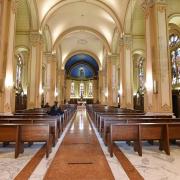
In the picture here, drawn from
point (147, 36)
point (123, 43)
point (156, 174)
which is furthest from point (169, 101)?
point (123, 43)

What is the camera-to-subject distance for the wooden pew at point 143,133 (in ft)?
13.5

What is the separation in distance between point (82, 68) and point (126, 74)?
86.4ft

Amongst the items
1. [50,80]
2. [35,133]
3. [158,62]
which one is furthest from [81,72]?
[35,133]

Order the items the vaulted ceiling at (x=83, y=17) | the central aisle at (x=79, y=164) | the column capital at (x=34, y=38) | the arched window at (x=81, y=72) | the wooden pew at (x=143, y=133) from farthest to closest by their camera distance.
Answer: the arched window at (x=81, y=72) → the vaulted ceiling at (x=83, y=17) → the column capital at (x=34, y=38) → the wooden pew at (x=143, y=133) → the central aisle at (x=79, y=164)

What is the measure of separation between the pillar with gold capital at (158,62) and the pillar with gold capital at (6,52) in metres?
5.62

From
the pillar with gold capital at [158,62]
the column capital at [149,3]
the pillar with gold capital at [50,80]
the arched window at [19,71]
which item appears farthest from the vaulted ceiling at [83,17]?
the pillar with gold capital at [158,62]

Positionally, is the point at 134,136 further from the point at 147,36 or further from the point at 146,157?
the point at 147,36

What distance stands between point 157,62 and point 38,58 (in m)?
7.90

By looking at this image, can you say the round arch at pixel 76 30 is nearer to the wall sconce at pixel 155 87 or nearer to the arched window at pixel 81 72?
the wall sconce at pixel 155 87

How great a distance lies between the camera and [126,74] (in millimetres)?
12680

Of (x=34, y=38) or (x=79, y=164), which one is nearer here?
(x=79, y=164)

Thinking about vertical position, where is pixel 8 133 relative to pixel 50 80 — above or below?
below

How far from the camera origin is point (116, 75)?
61.6ft

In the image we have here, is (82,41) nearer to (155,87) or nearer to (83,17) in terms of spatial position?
(83,17)
